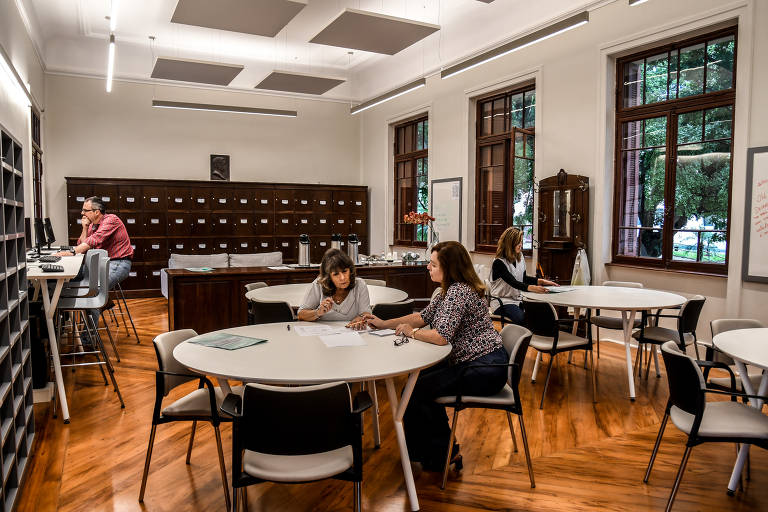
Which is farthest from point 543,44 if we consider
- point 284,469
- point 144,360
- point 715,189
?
point 284,469

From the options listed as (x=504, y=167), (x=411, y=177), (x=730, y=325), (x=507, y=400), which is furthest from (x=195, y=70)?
(x=730, y=325)

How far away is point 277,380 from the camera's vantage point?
220 cm

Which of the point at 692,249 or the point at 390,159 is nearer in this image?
the point at 692,249

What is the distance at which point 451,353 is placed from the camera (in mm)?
2961

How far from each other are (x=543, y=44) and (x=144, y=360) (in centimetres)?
582

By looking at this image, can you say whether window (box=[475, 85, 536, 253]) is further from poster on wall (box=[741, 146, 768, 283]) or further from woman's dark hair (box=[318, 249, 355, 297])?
woman's dark hair (box=[318, 249, 355, 297])

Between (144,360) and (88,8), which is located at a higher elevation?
(88,8)

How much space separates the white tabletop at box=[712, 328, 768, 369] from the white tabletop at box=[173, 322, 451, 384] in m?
1.34

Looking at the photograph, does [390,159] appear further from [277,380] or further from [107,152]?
[277,380]

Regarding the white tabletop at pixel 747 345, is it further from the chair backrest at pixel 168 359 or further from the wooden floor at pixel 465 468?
the chair backrest at pixel 168 359

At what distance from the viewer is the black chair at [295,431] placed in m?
1.97

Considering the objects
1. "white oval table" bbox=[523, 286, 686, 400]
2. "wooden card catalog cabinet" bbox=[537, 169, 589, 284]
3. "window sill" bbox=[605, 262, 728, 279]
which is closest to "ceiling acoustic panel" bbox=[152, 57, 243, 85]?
"wooden card catalog cabinet" bbox=[537, 169, 589, 284]

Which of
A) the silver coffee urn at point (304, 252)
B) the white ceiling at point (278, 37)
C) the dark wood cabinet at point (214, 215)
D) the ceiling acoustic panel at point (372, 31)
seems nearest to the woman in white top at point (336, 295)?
the silver coffee urn at point (304, 252)

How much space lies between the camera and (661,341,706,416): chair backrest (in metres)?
2.40
